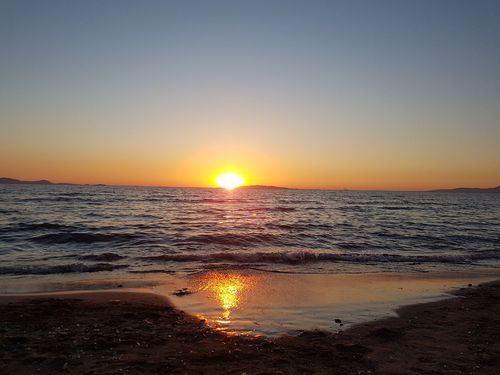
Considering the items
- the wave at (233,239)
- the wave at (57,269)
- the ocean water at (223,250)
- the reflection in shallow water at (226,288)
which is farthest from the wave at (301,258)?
the wave at (233,239)

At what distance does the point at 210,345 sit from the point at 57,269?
32.6 ft

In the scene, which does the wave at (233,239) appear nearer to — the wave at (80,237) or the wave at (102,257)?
the wave at (80,237)

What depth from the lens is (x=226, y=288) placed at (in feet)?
38.2

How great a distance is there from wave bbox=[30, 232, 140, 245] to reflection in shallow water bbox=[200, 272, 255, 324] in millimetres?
10934

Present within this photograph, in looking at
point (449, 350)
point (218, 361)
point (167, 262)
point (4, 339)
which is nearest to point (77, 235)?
point (167, 262)

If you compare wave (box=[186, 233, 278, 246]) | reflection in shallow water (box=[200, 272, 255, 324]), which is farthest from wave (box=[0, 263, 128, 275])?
wave (box=[186, 233, 278, 246])

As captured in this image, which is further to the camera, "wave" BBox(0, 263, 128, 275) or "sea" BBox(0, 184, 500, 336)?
"wave" BBox(0, 263, 128, 275)

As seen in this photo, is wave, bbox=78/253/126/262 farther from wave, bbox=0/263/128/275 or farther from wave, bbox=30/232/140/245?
wave, bbox=30/232/140/245

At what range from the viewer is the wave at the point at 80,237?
862 inches

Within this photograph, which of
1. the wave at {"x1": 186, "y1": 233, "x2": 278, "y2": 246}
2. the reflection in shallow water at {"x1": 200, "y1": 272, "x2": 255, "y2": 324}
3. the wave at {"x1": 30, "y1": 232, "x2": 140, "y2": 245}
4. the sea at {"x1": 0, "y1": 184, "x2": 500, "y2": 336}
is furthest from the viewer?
the wave at {"x1": 186, "y1": 233, "x2": 278, "y2": 246}

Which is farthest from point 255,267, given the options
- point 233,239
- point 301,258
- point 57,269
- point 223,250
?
point 233,239

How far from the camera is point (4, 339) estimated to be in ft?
22.2

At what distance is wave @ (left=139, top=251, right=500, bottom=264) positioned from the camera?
57.2ft

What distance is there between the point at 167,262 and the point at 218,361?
35.5 feet
